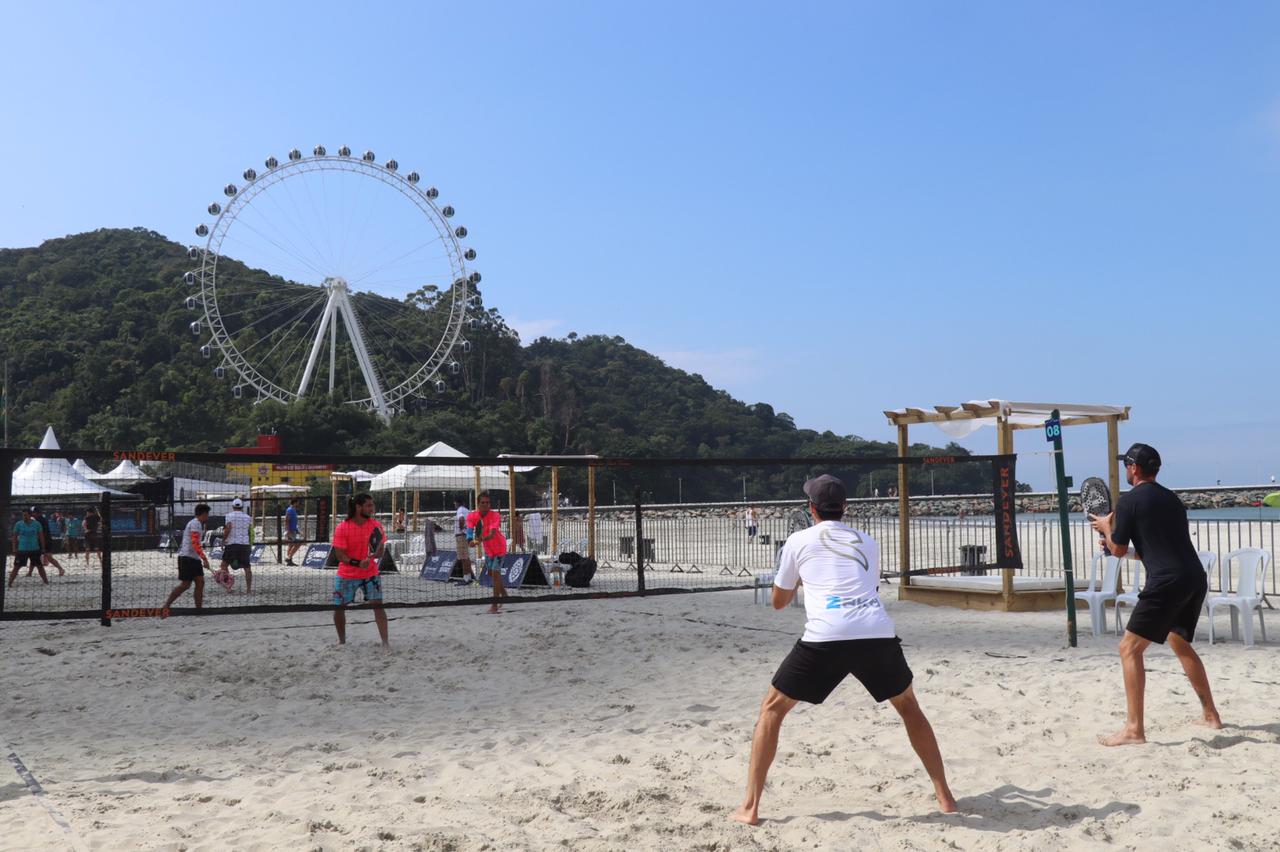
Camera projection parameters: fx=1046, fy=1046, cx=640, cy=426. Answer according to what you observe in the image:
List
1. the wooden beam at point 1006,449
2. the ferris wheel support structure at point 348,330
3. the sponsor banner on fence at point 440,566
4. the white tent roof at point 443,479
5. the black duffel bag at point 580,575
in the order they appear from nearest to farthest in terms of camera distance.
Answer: the wooden beam at point 1006,449
the black duffel bag at point 580,575
the sponsor banner on fence at point 440,566
the white tent roof at point 443,479
the ferris wheel support structure at point 348,330

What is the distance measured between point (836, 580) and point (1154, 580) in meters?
2.19

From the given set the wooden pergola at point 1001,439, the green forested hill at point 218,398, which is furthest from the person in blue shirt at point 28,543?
the green forested hill at point 218,398

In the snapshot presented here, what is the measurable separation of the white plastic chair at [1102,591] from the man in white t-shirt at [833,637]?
4.80m

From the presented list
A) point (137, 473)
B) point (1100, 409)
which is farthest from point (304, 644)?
point (137, 473)

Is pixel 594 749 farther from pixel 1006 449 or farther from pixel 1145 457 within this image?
pixel 1006 449

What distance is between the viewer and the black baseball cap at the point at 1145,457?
5457 millimetres

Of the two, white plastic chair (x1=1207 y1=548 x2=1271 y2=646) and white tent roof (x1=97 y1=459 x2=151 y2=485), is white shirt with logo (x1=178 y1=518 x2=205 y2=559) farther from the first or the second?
white tent roof (x1=97 y1=459 x2=151 y2=485)

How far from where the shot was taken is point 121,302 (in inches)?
3000

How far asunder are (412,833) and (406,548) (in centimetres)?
1809

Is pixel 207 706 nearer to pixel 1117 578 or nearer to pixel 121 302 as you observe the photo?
pixel 1117 578

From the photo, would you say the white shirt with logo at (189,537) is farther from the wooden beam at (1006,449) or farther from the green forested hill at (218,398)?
the green forested hill at (218,398)

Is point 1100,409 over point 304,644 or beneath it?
over

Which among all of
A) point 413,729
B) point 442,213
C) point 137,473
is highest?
point 442,213

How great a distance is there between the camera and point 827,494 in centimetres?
430
